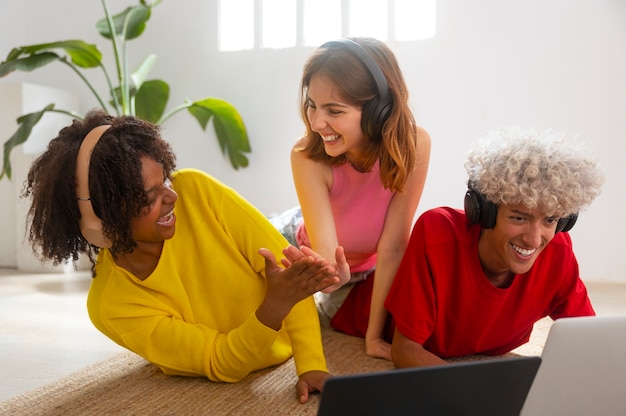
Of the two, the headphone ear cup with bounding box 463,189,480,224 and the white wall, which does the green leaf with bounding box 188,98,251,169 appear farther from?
the headphone ear cup with bounding box 463,189,480,224

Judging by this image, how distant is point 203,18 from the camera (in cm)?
411

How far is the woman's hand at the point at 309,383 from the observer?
62.8 inches

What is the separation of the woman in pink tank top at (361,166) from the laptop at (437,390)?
2.58 ft

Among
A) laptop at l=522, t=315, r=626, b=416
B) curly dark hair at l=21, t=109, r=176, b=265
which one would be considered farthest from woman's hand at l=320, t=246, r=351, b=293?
laptop at l=522, t=315, r=626, b=416

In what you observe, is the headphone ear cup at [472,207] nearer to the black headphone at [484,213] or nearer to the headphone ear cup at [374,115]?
the black headphone at [484,213]

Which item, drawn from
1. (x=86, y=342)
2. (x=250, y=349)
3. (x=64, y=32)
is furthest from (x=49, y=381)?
(x=64, y=32)

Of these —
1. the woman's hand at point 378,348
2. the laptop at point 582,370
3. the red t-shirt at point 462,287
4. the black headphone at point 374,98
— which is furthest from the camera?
the woman's hand at point 378,348

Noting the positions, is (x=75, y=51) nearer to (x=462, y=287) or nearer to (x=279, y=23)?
(x=279, y=23)

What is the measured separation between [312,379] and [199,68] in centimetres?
289

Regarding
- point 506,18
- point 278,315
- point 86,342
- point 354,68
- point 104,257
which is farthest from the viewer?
point 506,18

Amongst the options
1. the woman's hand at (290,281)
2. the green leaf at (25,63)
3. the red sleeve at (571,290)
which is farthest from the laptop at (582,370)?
the green leaf at (25,63)

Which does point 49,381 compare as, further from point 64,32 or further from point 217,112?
point 64,32

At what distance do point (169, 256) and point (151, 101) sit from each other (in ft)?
7.97

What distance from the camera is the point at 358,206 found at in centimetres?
214
